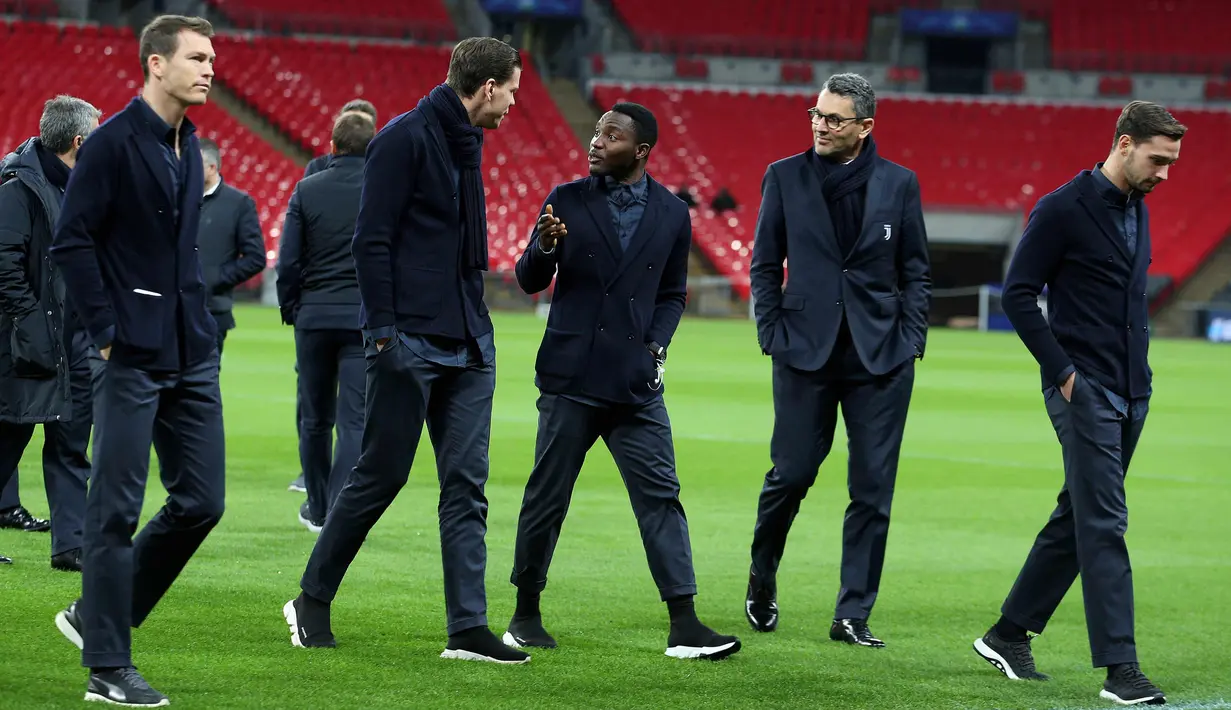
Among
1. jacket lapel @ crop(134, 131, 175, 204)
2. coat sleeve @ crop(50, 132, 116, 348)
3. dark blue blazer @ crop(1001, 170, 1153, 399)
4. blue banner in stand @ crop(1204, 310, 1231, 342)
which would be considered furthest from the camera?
blue banner in stand @ crop(1204, 310, 1231, 342)

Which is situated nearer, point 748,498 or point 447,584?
point 447,584

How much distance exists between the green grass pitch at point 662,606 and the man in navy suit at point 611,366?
331 millimetres

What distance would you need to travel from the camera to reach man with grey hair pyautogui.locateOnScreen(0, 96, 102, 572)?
7.86m

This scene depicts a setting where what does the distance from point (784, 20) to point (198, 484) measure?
43.8m

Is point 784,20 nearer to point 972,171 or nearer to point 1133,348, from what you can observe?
point 972,171

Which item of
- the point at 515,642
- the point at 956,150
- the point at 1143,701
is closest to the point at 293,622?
the point at 515,642

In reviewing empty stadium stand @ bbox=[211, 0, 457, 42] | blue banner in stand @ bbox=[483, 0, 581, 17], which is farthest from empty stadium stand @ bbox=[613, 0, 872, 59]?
empty stadium stand @ bbox=[211, 0, 457, 42]

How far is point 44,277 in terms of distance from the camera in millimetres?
8102

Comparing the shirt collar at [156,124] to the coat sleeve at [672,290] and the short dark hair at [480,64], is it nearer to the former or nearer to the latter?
the short dark hair at [480,64]

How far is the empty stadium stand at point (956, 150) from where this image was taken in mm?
41062

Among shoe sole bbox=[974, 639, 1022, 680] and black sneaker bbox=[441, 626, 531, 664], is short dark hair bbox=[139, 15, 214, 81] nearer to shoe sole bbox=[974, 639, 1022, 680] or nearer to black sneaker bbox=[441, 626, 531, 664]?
black sneaker bbox=[441, 626, 531, 664]

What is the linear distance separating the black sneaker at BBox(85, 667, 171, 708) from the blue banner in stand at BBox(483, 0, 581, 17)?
41060mm

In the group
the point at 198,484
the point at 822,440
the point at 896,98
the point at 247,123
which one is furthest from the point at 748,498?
the point at 896,98

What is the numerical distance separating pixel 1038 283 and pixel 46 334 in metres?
4.58
